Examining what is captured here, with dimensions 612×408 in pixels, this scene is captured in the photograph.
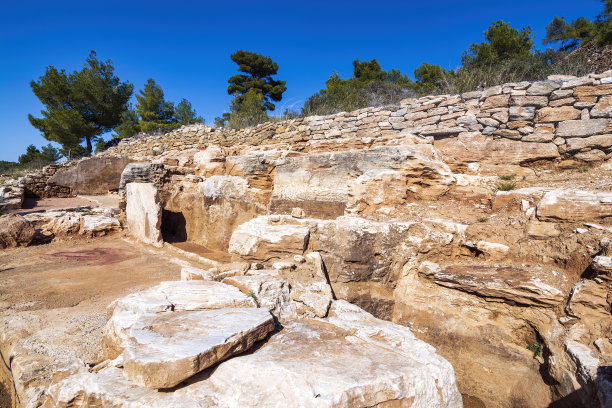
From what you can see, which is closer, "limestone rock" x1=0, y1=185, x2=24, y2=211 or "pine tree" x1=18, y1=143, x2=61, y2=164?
"limestone rock" x1=0, y1=185, x2=24, y2=211

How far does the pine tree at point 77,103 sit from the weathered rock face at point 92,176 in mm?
6829

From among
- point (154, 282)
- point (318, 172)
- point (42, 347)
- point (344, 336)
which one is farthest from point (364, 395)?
point (318, 172)

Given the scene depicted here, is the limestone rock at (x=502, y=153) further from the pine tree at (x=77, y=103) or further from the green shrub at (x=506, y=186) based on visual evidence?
the pine tree at (x=77, y=103)

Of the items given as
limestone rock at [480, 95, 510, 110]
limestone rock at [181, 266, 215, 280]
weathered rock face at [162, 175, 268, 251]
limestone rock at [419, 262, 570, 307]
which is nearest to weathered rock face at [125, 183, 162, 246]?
weathered rock face at [162, 175, 268, 251]

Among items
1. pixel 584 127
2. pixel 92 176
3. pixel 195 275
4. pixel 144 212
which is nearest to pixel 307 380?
pixel 195 275

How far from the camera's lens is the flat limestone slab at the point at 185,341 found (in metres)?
1.39

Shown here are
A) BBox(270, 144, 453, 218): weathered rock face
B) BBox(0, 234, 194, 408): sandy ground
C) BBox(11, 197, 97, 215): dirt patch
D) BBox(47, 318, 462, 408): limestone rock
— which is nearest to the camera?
BBox(47, 318, 462, 408): limestone rock

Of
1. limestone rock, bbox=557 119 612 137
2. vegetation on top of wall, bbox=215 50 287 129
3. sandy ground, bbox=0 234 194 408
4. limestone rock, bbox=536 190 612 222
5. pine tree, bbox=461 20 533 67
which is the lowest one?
sandy ground, bbox=0 234 194 408

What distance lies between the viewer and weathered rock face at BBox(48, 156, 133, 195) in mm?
10078

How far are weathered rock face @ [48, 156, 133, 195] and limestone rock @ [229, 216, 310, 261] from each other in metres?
8.78

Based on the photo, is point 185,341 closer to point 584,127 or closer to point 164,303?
point 164,303

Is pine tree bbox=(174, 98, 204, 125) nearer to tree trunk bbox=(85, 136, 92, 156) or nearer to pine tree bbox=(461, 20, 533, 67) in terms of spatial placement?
tree trunk bbox=(85, 136, 92, 156)

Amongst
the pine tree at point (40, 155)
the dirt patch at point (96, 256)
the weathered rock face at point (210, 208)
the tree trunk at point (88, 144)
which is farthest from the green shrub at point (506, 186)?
the pine tree at point (40, 155)

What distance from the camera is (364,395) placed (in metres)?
1.41
